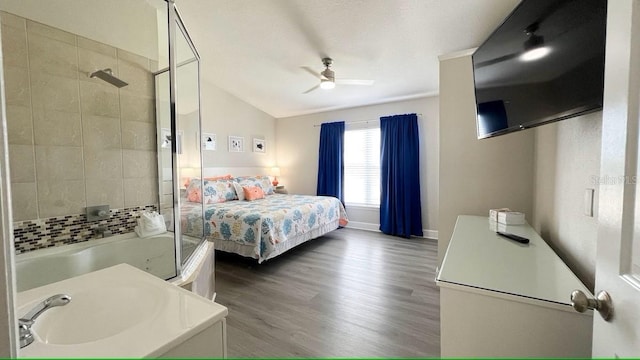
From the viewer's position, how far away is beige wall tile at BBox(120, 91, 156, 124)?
2.19 meters

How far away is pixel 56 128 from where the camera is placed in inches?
71.7

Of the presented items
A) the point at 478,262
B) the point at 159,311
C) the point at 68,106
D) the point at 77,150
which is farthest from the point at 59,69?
the point at 478,262

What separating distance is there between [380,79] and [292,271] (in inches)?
103

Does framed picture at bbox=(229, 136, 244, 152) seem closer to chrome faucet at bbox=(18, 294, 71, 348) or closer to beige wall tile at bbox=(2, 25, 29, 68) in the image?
beige wall tile at bbox=(2, 25, 29, 68)

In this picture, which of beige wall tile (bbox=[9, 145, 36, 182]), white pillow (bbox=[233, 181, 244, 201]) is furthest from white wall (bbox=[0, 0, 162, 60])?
white pillow (bbox=[233, 181, 244, 201])

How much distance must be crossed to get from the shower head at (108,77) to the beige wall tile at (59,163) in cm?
58

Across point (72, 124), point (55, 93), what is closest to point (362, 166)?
point (72, 124)

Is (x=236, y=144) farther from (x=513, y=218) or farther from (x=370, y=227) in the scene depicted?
(x=513, y=218)

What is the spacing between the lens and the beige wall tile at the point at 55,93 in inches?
68.0

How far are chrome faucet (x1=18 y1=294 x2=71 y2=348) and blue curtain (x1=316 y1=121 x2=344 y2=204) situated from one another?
413cm

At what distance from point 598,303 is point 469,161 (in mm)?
2041

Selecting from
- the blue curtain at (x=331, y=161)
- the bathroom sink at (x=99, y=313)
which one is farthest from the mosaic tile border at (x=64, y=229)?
the blue curtain at (x=331, y=161)

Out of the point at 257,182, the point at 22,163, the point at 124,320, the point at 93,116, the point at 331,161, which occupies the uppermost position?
the point at 93,116

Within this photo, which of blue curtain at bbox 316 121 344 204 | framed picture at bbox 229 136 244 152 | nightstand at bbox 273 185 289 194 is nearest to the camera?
framed picture at bbox 229 136 244 152
